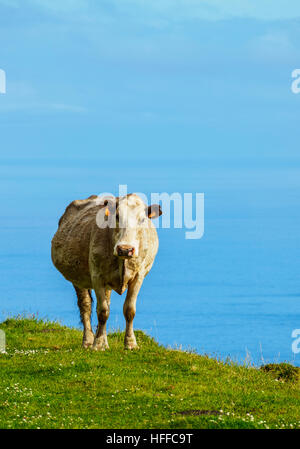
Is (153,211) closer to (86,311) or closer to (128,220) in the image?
(128,220)

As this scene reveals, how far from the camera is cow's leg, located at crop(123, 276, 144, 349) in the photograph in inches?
712

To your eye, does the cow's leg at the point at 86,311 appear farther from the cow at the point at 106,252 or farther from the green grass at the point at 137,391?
the green grass at the point at 137,391

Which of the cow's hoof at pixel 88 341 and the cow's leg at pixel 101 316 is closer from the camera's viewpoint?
the cow's leg at pixel 101 316

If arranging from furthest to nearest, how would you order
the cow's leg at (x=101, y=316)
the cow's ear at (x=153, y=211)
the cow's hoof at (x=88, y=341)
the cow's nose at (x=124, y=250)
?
the cow's hoof at (x=88, y=341) → the cow's leg at (x=101, y=316) → the cow's ear at (x=153, y=211) → the cow's nose at (x=124, y=250)

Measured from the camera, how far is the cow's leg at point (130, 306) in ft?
59.3

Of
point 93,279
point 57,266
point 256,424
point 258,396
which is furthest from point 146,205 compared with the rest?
point 256,424

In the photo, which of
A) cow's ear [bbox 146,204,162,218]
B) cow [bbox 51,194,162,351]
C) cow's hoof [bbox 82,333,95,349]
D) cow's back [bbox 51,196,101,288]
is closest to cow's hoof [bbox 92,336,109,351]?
cow [bbox 51,194,162,351]

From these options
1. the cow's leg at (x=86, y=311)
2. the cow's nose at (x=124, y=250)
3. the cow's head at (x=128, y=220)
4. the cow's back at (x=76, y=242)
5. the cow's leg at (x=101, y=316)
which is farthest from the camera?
the cow's leg at (x=86, y=311)

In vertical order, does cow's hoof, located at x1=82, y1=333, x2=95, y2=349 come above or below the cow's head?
below

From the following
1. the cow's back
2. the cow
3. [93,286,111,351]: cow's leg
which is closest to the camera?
the cow

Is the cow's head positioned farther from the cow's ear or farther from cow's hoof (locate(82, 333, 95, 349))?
cow's hoof (locate(82, 333, 95, 349))

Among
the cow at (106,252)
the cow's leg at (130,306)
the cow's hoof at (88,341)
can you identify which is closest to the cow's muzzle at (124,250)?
the cow at (106,252)
